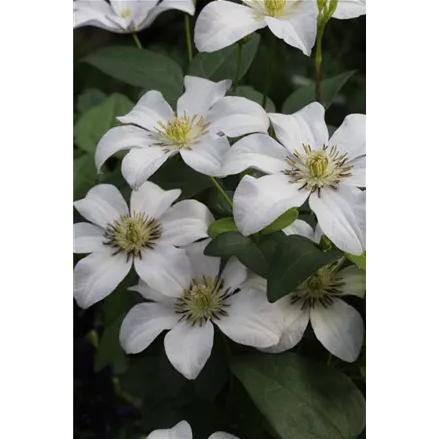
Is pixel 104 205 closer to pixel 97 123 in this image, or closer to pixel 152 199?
pixel 152 199

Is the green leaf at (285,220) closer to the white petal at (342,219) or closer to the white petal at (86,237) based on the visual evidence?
the white petal at (342,219)

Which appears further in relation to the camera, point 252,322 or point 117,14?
point 117,14

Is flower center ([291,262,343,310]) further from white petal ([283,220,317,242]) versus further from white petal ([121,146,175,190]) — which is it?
white petal ([121,146,175,190])

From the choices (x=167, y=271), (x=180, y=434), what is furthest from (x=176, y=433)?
(x=167, y=271)

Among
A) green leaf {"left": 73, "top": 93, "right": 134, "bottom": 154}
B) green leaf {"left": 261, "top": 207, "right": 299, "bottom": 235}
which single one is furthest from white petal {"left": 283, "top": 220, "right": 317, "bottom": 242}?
green leaf {"left": 73, "top": 93, "right": 134, "bottom": 154}

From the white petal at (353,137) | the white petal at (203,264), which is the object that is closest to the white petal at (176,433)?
the white petal at (203,264)

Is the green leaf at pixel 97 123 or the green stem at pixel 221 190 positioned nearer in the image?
the green stem at pixel 221 190
